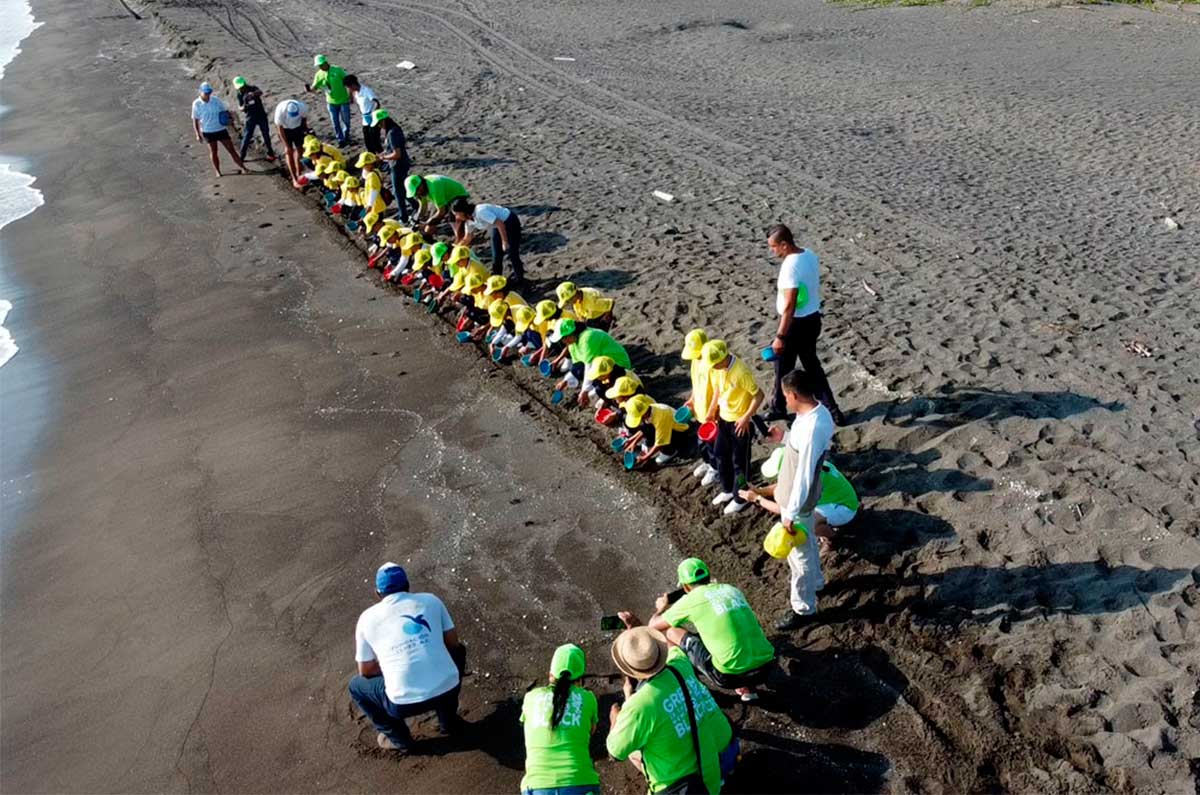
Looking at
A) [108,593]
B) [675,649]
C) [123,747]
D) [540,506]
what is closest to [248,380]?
[108,593]

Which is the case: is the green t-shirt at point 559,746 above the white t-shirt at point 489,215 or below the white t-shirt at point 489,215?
below

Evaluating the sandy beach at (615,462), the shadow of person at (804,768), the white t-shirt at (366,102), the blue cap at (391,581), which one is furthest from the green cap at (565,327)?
the white t-shirt at (366,102)

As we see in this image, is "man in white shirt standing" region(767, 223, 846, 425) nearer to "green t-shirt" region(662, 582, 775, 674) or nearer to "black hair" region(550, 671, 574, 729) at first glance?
"green t-shirt" region(662, 582, 775, 674)

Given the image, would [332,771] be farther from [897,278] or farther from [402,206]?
[402,206]

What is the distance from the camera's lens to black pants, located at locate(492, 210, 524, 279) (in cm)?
1189

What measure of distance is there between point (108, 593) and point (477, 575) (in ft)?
10.3

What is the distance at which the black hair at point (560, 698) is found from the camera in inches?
199

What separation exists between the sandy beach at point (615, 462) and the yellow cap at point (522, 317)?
0.67 m

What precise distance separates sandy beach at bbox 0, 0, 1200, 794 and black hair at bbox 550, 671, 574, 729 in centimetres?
100

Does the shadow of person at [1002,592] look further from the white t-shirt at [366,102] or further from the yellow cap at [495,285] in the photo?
the white t-shirt at [366,102]

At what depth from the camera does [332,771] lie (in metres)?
6.04

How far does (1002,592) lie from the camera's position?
6.64 metres

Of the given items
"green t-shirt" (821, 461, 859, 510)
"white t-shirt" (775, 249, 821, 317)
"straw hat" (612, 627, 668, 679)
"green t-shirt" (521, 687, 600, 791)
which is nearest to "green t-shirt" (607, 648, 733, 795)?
"straw hat" (612, 627, 668, 679)

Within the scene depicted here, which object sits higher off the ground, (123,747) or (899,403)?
(899,403)
